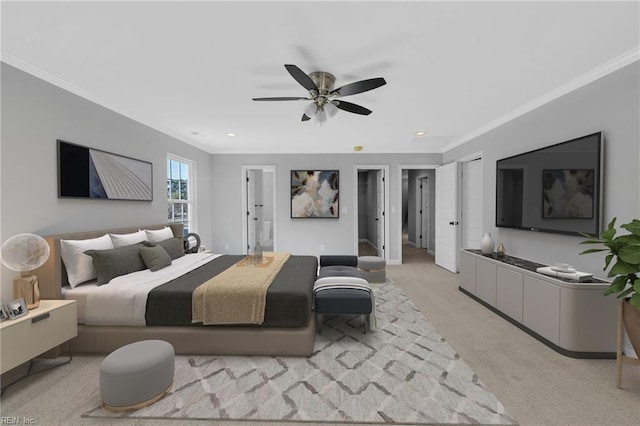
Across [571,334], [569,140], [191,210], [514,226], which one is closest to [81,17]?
[191,210]

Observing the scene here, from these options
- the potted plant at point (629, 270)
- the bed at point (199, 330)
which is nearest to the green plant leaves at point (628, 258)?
the potted plant at point (629, 270)

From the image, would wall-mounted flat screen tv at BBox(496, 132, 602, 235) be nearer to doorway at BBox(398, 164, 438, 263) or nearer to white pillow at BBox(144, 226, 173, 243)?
doorway at BBox(398, 164, 438, 263)

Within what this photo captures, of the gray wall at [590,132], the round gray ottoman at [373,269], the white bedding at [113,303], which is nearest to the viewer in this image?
the gray wall at [590,132]

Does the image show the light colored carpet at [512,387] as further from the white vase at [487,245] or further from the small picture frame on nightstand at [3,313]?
the white vase at [487,245]

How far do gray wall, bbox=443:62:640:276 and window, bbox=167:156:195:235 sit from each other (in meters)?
5.24

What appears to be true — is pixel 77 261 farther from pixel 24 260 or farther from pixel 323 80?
pixel 323 80

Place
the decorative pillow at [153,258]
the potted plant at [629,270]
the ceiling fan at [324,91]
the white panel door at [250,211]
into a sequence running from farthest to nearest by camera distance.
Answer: the white panel door at [250,211]
the decorative pillow at [153,258]
the ceiling fan at [324,91]
the potted plant at [629,270]

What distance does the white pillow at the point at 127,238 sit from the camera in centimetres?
296

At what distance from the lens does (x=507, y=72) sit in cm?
245

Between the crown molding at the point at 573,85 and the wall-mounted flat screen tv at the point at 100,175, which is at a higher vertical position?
the crown molding at the point at 573,85

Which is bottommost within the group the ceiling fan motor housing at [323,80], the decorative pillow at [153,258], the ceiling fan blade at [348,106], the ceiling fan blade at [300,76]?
the decorative pillow at [153,258]

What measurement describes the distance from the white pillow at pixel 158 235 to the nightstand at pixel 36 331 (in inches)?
53.4

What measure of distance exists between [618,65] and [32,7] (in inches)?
169

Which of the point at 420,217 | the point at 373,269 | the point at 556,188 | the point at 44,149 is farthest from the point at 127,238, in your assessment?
the point at 420,217
